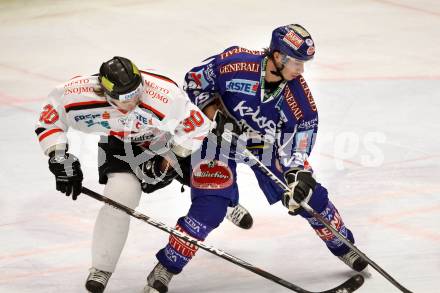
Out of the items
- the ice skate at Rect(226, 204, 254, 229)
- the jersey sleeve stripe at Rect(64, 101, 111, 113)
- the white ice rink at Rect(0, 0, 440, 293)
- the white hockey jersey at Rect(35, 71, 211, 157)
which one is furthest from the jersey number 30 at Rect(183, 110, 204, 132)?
the ice skate at Rect(226, 204, 254, 229)

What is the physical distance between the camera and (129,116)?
464 centimetres

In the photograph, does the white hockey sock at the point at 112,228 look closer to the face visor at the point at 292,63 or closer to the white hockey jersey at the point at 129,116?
the white hockey jersey at the point at 129,116

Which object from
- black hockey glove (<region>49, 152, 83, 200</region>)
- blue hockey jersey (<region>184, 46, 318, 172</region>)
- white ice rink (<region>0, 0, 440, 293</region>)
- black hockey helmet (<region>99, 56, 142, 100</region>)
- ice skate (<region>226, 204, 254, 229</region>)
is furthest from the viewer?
ice skate (<region>226, 204, 254, 229</region>)

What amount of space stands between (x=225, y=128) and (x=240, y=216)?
750 millimetres

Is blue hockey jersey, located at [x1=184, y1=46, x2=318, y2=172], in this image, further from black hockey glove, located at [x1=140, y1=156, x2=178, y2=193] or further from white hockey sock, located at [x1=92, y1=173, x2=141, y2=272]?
white hockey sock, located at [x1=92, y1=173, x2=141, y2=272]

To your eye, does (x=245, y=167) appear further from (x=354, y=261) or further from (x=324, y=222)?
(x=324, y=222)

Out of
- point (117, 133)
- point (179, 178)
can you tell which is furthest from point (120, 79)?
point (179, 178)

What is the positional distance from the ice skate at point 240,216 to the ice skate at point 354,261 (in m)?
0.71

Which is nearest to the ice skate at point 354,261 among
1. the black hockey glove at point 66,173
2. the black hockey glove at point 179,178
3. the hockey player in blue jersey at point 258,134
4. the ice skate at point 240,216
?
the hockey player in blue jersey at point 258,134

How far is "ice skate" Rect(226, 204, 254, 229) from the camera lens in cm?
557

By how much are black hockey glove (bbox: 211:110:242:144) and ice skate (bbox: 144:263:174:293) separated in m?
0.68

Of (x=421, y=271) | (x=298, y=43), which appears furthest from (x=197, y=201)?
(x=421, y=271)

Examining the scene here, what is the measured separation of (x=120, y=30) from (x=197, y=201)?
15.4ft

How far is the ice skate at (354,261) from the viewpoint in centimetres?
502
